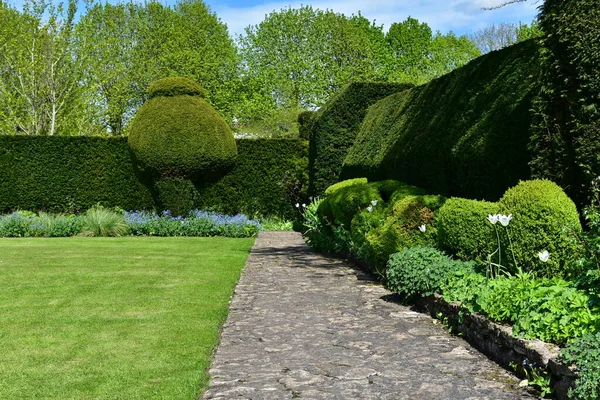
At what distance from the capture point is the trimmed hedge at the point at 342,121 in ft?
59.1

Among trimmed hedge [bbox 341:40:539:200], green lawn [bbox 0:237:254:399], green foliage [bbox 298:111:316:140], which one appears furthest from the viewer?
green foliage [bbox 298:111:316:140]

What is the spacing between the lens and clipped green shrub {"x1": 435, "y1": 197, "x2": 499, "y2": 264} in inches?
268

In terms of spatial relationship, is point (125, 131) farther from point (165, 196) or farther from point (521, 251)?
point (521, 251)

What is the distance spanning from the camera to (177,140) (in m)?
18.2

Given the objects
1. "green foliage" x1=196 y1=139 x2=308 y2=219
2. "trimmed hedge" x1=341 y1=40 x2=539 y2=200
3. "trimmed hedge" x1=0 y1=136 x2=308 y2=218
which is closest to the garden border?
"trimmed hedge" x1=341 y1=40 x2=539 y2=200

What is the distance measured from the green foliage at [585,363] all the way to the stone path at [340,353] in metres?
0.51

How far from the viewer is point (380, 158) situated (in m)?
13.9

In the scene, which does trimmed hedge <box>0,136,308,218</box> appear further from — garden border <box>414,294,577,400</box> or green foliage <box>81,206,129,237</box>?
garden border <box>414,294,577,400</box>

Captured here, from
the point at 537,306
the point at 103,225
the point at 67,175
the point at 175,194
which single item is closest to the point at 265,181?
the point at 175,194

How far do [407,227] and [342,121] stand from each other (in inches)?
386

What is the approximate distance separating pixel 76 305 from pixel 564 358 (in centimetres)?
540

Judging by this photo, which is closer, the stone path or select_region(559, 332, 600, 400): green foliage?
select_region(559, 332, 600, 400): green foliage

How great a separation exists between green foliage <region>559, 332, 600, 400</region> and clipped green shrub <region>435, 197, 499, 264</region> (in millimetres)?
2686

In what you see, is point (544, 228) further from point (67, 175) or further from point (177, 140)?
point (67, 175)
